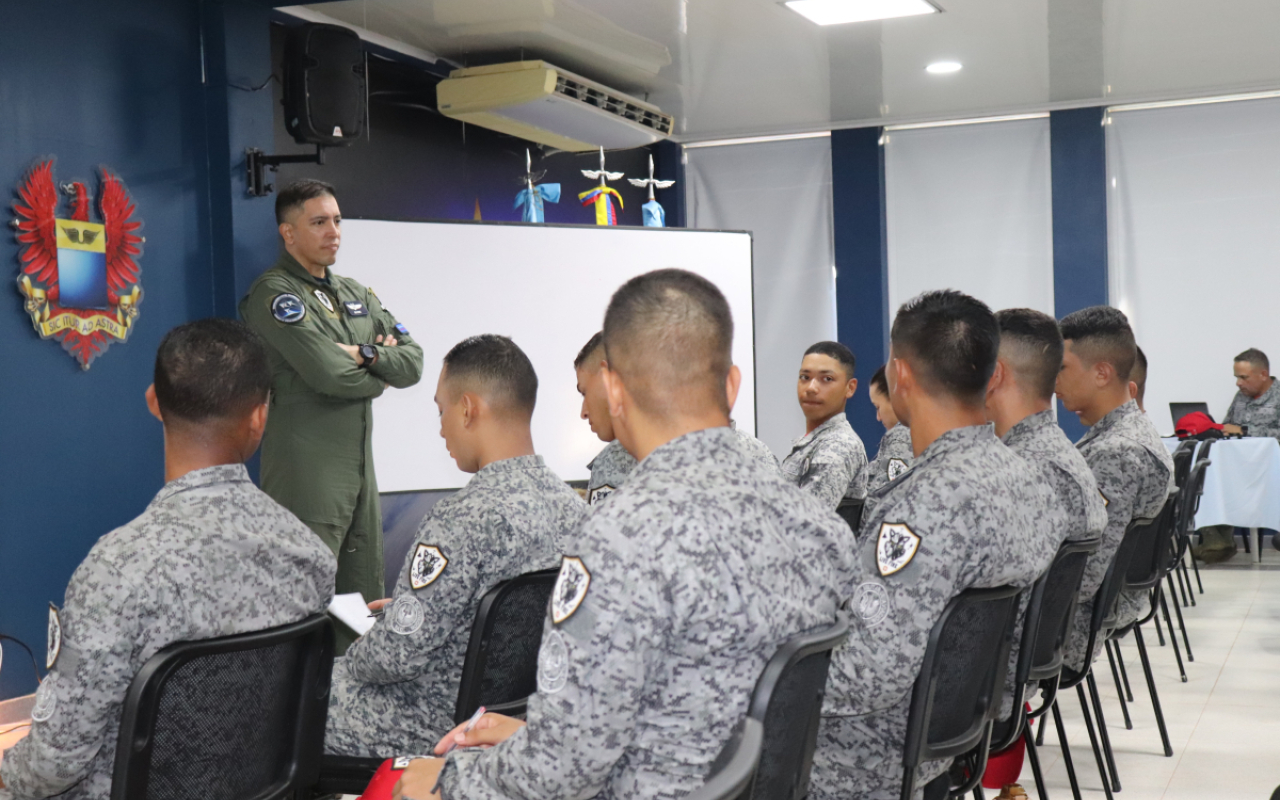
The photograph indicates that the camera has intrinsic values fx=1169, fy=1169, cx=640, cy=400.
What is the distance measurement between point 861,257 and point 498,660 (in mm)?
7303

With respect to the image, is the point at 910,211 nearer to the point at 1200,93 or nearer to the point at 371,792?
the point at 1200,93

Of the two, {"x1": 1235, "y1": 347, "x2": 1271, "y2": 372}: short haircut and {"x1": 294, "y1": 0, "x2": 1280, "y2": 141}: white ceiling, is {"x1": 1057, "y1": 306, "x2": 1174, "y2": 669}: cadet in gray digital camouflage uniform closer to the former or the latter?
{"x1": 294, "y1": 0, "x2": 1280, "y2": 141}: white ceiling

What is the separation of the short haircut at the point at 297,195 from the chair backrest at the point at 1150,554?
113 inches

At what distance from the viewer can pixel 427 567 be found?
2.13 metres

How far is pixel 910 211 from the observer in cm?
905

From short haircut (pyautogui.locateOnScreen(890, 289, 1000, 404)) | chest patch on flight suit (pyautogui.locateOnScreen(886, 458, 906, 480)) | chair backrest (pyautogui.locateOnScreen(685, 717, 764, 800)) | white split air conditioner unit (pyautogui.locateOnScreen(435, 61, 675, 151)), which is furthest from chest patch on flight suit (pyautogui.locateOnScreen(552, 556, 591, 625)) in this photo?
white split air conditioner unit (pyautogui.locateOnScreen(435, 61, 675, 151))

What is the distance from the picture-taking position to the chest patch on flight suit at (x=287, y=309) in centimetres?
379

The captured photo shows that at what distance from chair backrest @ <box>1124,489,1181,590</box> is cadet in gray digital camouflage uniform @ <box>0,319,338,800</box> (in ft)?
8.58

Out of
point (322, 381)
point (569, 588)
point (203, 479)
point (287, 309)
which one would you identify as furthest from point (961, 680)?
point (287, 309)

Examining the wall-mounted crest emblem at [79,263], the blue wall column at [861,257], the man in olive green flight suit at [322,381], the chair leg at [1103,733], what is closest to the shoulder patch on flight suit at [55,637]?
the man in olive green flight suit at [322,381]

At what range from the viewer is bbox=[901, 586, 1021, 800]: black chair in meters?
1.97

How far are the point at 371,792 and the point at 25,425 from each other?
2.81 metres

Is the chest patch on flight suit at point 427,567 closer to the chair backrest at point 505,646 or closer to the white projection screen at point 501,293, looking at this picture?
the chair backrest at point 505,646

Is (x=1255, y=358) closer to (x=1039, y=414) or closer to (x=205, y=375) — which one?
(x=1039, y=414)
